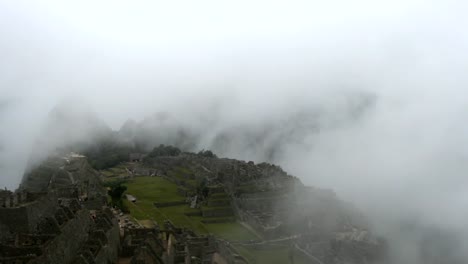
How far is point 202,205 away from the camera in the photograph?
5175cm

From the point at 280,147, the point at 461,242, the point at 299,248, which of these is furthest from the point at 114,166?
the point at 461,242

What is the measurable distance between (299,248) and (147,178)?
3551cm

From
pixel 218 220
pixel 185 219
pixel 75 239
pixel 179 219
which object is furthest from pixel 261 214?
pixel 75 239

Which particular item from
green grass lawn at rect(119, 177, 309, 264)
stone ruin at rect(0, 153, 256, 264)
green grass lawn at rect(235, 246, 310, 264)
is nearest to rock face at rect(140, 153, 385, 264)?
green grass lawn at rect(235, 246, 310, 264)

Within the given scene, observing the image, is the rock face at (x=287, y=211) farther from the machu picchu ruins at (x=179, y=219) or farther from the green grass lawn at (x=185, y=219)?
the green grass lawn at (x=185, y=219)

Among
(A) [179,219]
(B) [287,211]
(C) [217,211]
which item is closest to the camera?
(A) [179,219]

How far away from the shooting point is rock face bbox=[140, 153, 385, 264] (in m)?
41.3

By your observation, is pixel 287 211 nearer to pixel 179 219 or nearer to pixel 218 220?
pixel 218 220

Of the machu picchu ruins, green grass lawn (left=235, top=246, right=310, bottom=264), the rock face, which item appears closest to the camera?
the machu picchu ruins

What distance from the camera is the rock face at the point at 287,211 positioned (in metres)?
41.3

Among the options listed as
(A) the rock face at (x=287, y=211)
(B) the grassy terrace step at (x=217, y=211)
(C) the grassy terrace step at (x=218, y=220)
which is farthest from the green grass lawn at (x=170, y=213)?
(A) the rock face at (x=287, y=211)

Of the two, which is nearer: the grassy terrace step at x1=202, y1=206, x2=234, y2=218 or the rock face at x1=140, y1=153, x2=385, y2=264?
the rock face at x1=140, y1=153, x2=385, y2=264

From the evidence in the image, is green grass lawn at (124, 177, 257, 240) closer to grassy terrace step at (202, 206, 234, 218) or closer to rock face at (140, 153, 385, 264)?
grassy terrace step at (202, 206, 234, 218)

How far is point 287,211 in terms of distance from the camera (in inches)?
1934
